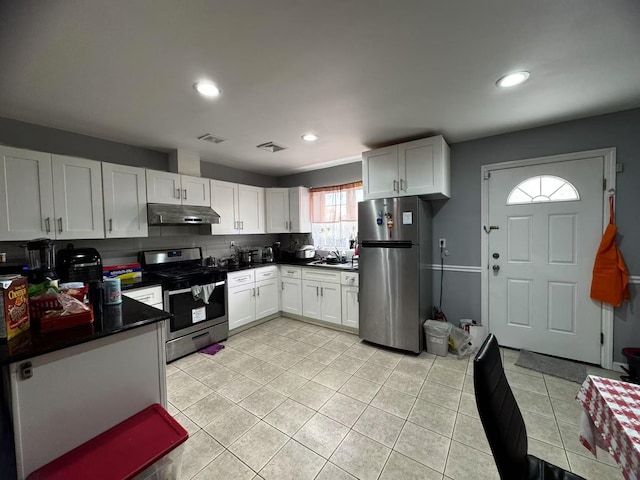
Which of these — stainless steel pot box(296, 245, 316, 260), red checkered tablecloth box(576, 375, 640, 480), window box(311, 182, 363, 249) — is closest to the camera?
red checkered tablecloth box(576, 375, 640, 480)

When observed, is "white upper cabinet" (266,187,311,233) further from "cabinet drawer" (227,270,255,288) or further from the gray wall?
"cabinet drawer" (227,270,255,288)

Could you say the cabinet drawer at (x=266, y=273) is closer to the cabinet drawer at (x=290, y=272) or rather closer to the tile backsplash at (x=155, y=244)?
the cabinet drawer at (x=290, y=272)

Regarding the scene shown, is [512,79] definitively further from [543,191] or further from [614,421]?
[614,421]

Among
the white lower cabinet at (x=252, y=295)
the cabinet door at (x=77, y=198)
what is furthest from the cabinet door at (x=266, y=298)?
the cabinet door at (x=77, y=198)

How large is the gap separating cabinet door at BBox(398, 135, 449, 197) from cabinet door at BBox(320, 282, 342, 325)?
1.56 m

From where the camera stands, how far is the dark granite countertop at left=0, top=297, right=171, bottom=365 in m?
1.00

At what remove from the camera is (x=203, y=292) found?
9.84 feet

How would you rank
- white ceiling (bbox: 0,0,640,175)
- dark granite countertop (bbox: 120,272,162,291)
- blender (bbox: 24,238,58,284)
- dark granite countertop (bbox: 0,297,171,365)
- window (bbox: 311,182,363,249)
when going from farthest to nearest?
1. window (bbox: 311,182,363,249)
2. dark granite countertop (bbox: 120,272,162,291)
3. blender (bbox: 24,238,58,284)
4. white ceiling (bbox: 0,0,640,175)
5. dark granite countertop (bbox: 0,297,171,365)

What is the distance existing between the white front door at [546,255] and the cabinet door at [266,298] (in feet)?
9.49

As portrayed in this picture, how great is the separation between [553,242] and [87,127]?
484 cm

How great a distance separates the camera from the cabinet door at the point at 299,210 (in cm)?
425

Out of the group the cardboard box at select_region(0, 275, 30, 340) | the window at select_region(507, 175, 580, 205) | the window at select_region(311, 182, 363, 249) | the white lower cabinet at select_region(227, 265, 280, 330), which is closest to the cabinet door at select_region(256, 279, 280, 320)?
the white lower cabinet at select_region(227, 265, 280, 330)

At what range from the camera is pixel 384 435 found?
69.7 inches

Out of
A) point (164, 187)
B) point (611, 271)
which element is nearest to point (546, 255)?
point (611, 271)
